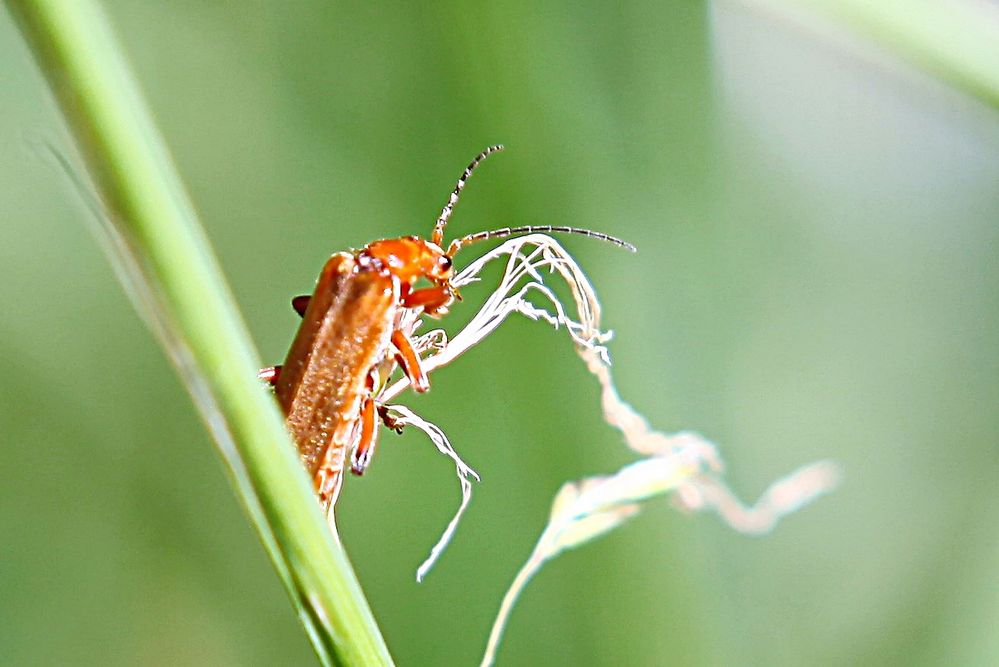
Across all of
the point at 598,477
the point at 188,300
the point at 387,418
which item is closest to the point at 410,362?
the point at 387,418

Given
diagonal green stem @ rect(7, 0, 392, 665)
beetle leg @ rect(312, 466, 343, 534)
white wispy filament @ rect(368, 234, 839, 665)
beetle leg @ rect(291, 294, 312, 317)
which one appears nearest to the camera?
diagonal green stem @ rect(7, 0, 392, 665)

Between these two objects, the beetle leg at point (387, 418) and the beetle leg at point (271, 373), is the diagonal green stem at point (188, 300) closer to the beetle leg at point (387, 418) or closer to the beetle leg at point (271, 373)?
the beetle leg at point (387, 418)

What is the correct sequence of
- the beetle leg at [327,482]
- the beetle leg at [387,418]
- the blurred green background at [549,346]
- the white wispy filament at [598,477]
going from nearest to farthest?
1. the white wispy filament at [598,477]
2. the beetle leg at [327,482]
3. the beetle leg at [387,418]
4. the blurred green background at [549,346]

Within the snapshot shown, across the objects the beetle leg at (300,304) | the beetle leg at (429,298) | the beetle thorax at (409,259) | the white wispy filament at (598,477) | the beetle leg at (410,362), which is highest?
the beetle leg at (300,304)

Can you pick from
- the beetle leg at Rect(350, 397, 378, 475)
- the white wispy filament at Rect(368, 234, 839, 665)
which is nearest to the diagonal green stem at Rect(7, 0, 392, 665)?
the white wispy filament at Rect(368, 234, 839, 665)

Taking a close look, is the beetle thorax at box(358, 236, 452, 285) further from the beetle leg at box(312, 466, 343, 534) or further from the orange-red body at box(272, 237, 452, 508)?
the beetle leg at box(312, 466, 343, 534)

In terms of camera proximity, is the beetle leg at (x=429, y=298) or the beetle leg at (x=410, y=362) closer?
the beetle leg at (x=410, y=362)

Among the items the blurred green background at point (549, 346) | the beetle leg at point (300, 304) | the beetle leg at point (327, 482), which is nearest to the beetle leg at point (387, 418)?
the beetle leg at point (327, 482)
